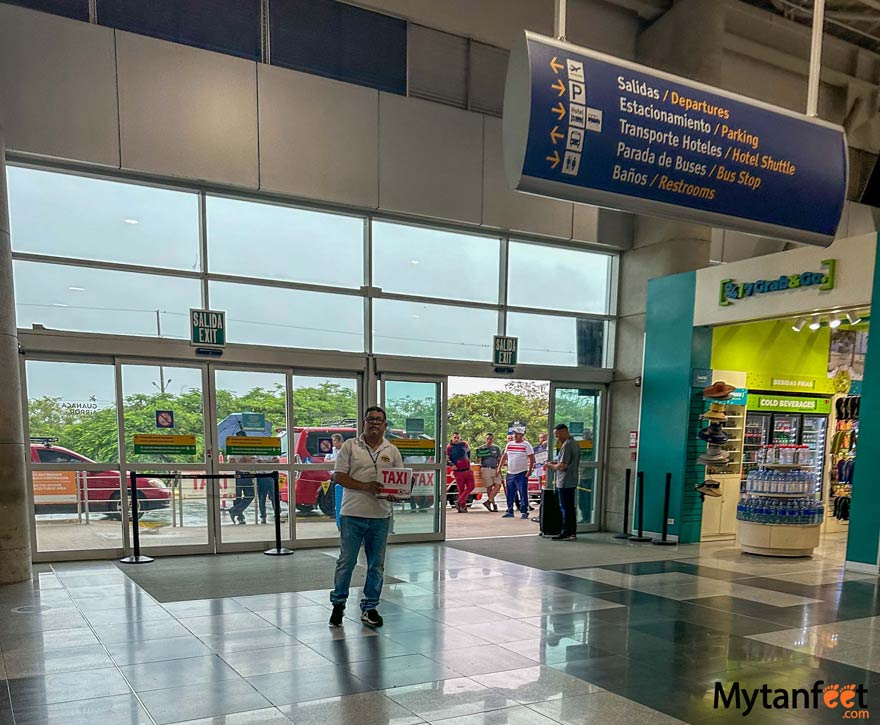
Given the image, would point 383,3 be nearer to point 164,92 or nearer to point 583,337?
point 164,92

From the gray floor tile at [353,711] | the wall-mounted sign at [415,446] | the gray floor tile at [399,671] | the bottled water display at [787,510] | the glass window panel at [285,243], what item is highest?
the glass window panel at [285,243]

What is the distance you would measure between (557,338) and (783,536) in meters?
4.02

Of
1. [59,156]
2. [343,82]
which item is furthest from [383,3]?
[59,156]

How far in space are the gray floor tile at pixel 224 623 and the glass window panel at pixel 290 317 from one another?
12.2 ft

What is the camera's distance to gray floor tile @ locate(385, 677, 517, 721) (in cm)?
345

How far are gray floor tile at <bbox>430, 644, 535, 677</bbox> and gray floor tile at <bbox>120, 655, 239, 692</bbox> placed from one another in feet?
4.32

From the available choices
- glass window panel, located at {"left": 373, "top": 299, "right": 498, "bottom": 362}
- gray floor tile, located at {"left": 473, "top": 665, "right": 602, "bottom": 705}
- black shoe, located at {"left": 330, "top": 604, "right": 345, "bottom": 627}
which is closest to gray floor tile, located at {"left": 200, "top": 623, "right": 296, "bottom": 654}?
black shoe, located at {"left": 330, "top": 604, "right": 345, "bottom": 627}

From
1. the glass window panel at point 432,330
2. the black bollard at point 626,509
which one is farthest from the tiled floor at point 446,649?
the glass window panel at point 432,330

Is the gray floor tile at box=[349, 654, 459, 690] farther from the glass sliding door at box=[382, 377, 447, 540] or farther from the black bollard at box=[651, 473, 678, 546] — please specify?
the black bollard at box=[651, 473, 678, 546]

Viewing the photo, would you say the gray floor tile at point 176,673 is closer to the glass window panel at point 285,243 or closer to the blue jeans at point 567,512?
the glass window panel at point 285,243

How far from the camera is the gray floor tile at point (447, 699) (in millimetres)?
3451

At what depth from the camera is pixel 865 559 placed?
731 cm

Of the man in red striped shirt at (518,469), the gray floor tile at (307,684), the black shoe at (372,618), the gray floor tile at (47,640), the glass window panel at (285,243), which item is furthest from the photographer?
the man in red striped shirt at (518,469)

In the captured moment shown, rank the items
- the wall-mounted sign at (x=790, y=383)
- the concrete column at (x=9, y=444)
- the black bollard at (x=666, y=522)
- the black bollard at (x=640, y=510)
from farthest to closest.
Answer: the wall-mounted sign at (x=790, y=383), the black bollard at (x=640, y=510), the black bollard at (x=666, y=522), the concrete column at (x=9, y=444)
